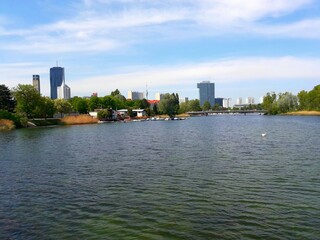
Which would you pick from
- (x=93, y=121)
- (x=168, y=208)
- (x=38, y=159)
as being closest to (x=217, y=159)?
(x=168, y=208)

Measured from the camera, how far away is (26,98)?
463 feet

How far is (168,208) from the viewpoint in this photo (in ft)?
62.8

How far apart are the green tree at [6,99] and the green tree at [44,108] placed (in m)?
13.9

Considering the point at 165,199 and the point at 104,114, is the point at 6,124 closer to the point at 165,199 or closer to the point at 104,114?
the point at 104,114

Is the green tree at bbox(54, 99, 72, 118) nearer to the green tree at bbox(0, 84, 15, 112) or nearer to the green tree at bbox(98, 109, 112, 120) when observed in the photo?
the green tree at bbox(98, 109, 112, 120)

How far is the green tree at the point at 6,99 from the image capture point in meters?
147

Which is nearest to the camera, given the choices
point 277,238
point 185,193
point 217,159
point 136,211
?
point 277,238

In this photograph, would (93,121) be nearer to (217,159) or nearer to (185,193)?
(217,159)

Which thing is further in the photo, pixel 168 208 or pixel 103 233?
pixel 168 208

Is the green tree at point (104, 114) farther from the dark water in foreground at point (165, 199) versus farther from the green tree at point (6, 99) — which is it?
the dark water in foreground at point (165, 199)

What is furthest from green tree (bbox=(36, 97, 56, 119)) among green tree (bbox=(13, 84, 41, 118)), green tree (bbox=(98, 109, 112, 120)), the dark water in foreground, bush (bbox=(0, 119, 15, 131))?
the dark water in foreground

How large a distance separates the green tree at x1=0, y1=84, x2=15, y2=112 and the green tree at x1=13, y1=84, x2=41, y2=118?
29.9ft

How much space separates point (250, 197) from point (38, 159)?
28776 mm

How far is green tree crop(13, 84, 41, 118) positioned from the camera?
459ft
